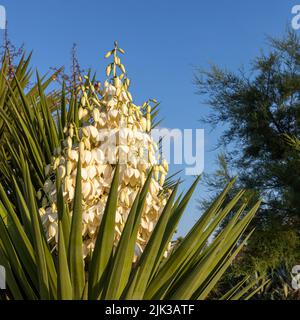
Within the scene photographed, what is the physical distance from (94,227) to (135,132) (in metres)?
0.36

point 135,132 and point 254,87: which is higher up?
point 254,87

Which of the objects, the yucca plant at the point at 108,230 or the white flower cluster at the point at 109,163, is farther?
the white flower cluster at the point at 109,163

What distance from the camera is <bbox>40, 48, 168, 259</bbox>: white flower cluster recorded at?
1.64m

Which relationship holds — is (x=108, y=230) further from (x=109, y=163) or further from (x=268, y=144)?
(x=268, y=144)

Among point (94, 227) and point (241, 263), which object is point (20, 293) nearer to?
point (94, 227)

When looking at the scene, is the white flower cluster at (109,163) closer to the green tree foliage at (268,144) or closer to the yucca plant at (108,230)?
the yucca plant at (108,230)

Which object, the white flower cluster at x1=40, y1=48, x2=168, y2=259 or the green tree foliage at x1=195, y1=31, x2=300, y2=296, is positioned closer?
the white flower cluster at x1=40, y1=48, x2=168, y2=259

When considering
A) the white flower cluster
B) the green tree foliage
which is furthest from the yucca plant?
the green tree foliage

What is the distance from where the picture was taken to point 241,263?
6672 mm

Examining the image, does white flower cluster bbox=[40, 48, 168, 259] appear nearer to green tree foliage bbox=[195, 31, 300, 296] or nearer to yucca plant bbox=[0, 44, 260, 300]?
yucca plant bbox=[0, 44, 260, 300]

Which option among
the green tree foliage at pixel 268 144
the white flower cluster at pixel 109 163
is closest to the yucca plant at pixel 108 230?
the white flower cluster at pixel 109 163

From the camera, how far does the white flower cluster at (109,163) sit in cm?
164

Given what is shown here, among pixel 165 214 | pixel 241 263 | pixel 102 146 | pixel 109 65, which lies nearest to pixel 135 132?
pixel 102 146

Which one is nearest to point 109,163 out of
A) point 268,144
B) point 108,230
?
point 108,230
